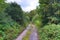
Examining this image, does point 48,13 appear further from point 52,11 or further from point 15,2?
point 15,2

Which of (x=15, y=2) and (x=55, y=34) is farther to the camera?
(x=15, y=2)

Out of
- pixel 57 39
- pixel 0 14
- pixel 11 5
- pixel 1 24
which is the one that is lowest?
pixel 57 39

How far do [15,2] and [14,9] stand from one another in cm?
339

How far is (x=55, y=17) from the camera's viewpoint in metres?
27.6

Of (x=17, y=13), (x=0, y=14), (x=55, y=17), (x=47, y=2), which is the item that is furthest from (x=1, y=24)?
(x=47, y=2)

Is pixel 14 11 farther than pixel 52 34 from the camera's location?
Yes

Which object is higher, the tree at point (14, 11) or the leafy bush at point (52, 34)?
the tree at point (14, 11)

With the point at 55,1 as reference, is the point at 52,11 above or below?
below

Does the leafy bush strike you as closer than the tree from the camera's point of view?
Yes

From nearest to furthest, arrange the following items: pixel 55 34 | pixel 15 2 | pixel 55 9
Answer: pixel 55 34 → pixel 55 9 → pixel 15 2

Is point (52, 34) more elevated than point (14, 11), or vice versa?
point (14, 11)

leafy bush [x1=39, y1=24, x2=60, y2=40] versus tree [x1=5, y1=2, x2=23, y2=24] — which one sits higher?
tree [x1=5, y1=2, x2=23, y2=24]

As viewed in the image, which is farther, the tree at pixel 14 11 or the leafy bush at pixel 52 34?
the tree at pixel 14 11

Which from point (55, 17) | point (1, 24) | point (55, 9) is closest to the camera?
point (1, 24)
